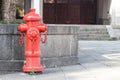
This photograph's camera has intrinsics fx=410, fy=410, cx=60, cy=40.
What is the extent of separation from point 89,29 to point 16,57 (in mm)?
15838

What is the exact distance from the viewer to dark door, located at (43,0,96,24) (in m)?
32.1

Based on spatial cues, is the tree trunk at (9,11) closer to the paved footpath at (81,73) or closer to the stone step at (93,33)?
the paved footpath at (81,73)

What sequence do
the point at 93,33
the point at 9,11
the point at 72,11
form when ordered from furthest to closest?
the point at 72,11, the point at 93,33, the point at 9,11

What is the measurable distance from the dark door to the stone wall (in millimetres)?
20373

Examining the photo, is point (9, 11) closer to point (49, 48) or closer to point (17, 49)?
point (49, 48)

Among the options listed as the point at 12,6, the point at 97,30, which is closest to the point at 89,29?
the point at 97,30

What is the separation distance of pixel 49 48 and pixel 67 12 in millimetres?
21138

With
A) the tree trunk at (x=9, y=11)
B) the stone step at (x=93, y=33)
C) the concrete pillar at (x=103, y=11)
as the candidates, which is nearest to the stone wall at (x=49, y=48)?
the tree trunk at (x=9, y=11)

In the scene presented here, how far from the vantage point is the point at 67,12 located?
32.2 m

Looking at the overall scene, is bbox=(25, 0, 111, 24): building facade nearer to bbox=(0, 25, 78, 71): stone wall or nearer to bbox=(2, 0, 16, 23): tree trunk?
bbox=(2, 0, 16, 23): tree trunk

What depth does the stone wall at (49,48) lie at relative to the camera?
422 inches

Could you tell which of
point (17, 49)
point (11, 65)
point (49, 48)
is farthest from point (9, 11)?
point (11, 65)

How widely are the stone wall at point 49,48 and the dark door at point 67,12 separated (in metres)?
20.4

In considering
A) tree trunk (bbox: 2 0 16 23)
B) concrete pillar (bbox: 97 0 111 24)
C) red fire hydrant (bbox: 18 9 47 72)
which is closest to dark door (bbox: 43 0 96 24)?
concrete pillar (bbox: 97 0 111 24)
